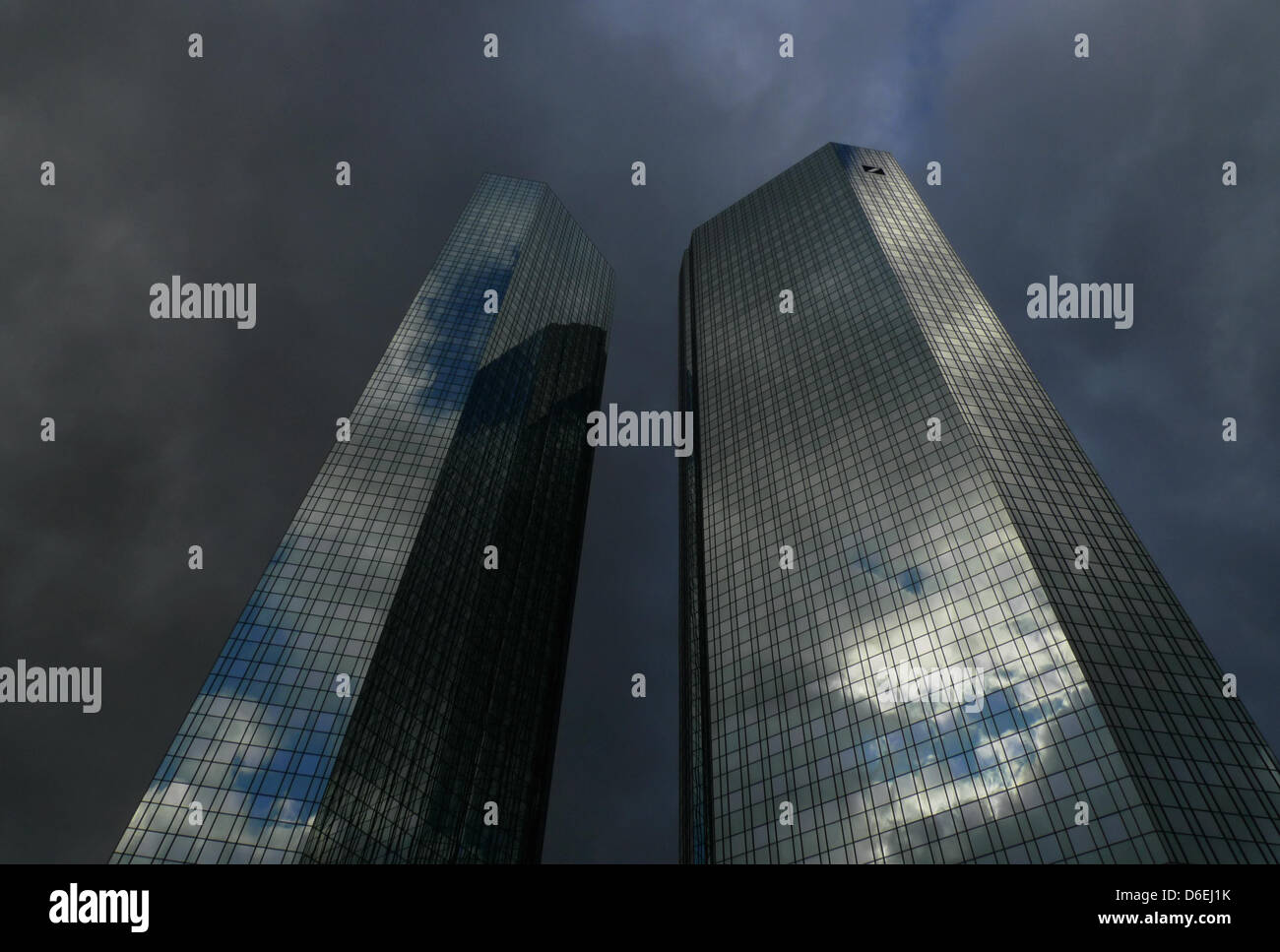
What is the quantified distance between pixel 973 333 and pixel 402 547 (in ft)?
272

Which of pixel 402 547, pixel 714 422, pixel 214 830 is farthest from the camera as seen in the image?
pixel 714 422

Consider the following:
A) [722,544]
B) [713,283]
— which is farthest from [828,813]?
[713,283]

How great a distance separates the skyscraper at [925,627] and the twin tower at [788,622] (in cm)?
31

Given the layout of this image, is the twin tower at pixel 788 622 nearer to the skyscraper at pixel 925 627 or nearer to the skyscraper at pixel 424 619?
the skyscraper at pixel 925 627

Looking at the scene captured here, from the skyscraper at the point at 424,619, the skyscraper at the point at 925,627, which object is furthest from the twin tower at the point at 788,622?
the skyscraper at the point at 424,619

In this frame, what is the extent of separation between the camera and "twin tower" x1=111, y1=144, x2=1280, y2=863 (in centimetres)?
6075

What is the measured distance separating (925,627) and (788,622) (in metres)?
17.2

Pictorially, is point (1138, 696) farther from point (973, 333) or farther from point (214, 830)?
point (214, 830)

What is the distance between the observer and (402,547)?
102 meters

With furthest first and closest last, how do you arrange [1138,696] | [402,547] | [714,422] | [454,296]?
[454,296] → [714,422] → [402,547] → [1138,696]

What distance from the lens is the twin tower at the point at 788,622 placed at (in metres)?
60.8

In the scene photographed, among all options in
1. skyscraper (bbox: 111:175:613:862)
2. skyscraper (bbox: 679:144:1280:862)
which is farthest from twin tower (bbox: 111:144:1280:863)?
skyscraper (bbox: 111:175:613:862)

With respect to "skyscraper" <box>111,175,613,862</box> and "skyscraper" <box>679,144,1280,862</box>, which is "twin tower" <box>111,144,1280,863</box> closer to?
"skyscraper" <box>679,144,1280,862</box>
